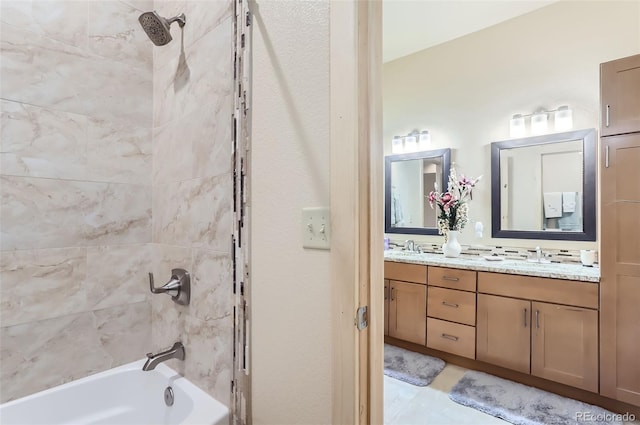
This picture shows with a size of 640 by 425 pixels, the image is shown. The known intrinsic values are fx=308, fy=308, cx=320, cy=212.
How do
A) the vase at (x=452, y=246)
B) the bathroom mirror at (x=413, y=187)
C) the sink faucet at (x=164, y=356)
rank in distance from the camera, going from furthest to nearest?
→ the bathroom mirror at (x=413, y=187), the vase at (x=452, y=246), the sink faucet at (x=164, y=356)

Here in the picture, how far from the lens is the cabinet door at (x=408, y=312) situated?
105 inches

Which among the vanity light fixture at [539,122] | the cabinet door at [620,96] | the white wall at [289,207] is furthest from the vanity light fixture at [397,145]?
the white wall at [289,207]

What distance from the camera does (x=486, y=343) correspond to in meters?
2.35

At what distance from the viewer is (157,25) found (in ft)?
4.33

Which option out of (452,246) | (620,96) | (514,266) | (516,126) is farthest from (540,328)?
(516,126)

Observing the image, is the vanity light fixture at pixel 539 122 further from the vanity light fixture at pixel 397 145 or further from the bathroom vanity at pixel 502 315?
the vanity light fixture at pixel 397 145

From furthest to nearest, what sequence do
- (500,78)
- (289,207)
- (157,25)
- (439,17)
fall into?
(500,78), (439,17), (157,25), (289,207)

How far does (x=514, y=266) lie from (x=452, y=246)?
22.8 inches

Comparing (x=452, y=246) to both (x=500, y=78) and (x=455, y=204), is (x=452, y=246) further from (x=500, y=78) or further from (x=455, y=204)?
(x=500, y=78)

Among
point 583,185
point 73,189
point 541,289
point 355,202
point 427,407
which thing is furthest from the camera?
point 583,185

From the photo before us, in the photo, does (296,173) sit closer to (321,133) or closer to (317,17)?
(321,133)

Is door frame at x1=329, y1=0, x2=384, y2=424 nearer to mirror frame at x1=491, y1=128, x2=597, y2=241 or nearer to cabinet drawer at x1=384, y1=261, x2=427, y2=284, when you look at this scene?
cabinet drawer at x1=384, y1=261, x2=427, y2=284

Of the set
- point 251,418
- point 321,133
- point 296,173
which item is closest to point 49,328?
point 251,418

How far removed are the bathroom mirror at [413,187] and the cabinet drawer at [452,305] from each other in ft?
2.60
